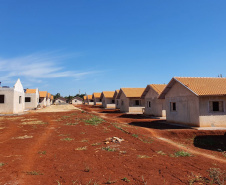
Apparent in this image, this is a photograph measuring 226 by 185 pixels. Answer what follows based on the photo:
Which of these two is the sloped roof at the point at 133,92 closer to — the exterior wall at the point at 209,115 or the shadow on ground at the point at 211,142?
the exterior wall at the point at 209,115

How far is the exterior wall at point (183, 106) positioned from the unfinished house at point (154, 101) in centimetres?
499

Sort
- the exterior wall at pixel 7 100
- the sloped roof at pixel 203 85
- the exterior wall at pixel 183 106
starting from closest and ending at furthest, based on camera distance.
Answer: the sloped roof at pixel 203 85 → the exterior wall at pixel 183 106 → the exterior wall at pixel 7 100

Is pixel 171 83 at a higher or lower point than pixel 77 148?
higher

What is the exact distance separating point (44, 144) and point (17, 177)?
13.9ft

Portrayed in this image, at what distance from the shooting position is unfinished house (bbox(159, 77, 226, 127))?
47.9 feet

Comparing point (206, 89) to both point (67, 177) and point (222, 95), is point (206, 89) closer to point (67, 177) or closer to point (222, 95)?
point (222, 95)

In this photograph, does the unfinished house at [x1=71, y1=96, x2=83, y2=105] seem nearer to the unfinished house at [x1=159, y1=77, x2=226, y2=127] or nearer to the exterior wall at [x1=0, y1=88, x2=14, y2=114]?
the exterior wall at [x1=0, y1=88, x2=14, y2=114]

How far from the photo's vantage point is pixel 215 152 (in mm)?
9570

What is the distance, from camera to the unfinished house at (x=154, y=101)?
23.7 meters

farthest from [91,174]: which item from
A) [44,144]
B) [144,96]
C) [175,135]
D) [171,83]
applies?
[144,96]

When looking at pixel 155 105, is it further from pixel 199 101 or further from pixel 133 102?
pixel 199 101

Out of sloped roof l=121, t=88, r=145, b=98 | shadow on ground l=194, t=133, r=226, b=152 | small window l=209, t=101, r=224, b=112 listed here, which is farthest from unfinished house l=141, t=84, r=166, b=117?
shadow on ground l=194, t=133, r=226, b=152

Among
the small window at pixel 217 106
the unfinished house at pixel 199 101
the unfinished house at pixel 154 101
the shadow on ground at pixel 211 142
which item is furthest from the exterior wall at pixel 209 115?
the unfinished house at pixel 154 101

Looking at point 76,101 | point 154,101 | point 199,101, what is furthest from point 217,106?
point 76,101
